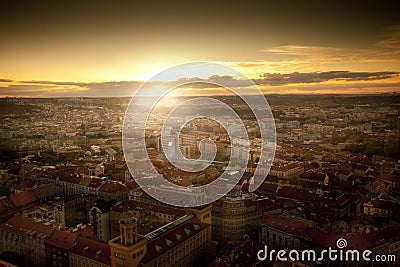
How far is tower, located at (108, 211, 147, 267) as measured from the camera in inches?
137

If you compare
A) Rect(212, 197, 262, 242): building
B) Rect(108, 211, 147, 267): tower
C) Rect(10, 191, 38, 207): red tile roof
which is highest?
Rect(108, 211, 147, 267): tower

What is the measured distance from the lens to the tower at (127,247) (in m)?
3.48

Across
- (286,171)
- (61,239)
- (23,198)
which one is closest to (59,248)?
(61,239)

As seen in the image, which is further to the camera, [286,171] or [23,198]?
[286,171]

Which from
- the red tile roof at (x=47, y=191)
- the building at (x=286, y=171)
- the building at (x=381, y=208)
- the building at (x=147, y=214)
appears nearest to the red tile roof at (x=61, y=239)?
the building at (x=147, y=214)

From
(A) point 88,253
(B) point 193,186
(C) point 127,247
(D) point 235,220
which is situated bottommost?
(D) point 235,220

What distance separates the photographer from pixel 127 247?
345 centimetres

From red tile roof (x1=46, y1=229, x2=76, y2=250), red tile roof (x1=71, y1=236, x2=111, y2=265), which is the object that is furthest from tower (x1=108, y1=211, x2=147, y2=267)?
red tile roof (x1=46, y1=229, x2=76, y2=250)

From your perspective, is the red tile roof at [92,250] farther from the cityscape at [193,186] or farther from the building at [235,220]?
the building at [235,220]

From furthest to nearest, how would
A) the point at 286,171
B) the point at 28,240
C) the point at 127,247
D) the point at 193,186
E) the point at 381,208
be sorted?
the point at 286,171 < the point at 193,186 < the point at 381,208 < the point at 28,240 < the point at 127,247

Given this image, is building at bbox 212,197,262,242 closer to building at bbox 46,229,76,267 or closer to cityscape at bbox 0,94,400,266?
cityscape at bbox 0,94,400,266

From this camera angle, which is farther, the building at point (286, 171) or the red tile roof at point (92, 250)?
the building at point (286, 171)

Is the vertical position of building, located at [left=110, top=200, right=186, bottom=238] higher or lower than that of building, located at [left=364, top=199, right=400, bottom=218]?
higher

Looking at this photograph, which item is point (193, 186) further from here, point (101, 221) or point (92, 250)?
point (92, 250)
